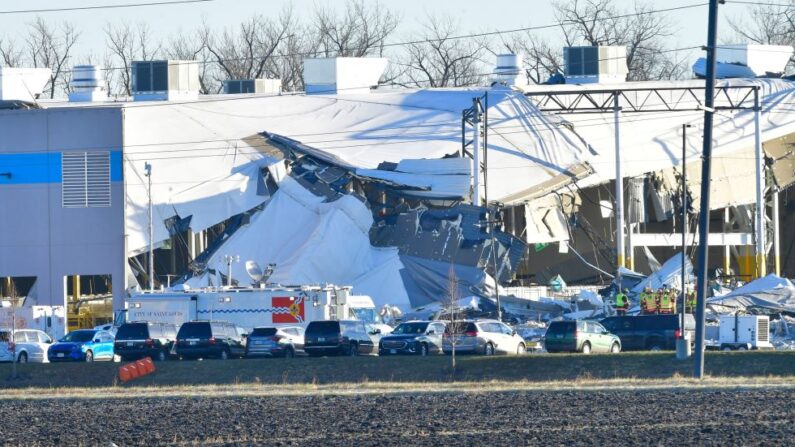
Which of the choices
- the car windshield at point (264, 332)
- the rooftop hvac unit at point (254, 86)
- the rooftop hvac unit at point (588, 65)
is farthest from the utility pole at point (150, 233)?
the rooftop hvac unit at point (588, 65)

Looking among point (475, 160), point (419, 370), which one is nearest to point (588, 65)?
point (475, 160)

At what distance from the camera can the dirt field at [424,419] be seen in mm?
24125

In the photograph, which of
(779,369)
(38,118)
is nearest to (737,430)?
(779,369)

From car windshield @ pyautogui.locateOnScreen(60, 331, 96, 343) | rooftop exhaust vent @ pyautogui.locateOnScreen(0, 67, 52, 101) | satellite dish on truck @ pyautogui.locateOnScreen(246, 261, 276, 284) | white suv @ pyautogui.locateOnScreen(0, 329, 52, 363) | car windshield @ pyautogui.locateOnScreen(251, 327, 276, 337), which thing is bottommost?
white suv @ pyautogui.locateOnScreen(0, 329, 52, 363)

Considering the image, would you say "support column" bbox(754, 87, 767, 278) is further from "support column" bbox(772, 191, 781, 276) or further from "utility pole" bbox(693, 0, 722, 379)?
"utility pole" bbox(693, 0, 722, 379)

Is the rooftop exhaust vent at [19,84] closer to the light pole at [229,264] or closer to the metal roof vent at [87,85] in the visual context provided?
the metal roof vent at [87,85]

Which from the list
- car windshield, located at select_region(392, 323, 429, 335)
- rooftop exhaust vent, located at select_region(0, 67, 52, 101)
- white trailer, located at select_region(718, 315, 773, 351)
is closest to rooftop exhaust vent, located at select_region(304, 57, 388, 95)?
rooftop exhaust vent, located at select_region(0, 67, 52, 101)

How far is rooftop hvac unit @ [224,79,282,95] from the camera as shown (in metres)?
82.8

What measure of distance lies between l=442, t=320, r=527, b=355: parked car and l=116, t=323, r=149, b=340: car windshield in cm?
954

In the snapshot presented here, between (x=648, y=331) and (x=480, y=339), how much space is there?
5766mm

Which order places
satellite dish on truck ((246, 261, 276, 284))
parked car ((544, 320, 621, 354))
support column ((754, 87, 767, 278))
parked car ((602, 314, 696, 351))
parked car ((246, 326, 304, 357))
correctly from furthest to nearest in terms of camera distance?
support column ((754, 87, 767, 278)) → satellite dish on truck ((246, 261, 276, 284)) → parked car ((602, 314, 696, 351)) → parked car ((246, 326, 304, 357)) → parked car ((544, 320, 621, 354))

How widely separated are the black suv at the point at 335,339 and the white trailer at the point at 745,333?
1128 centimetres

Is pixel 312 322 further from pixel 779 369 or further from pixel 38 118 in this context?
pixel 38 118

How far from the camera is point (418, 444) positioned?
23.4 meters
